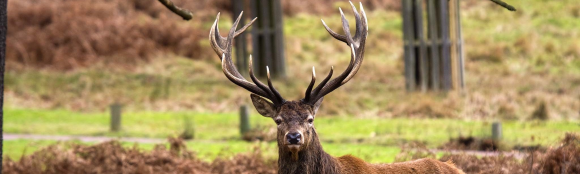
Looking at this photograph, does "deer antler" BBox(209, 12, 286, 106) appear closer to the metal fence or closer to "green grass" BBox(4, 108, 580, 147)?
"green grass" BBox(4, 108, 580, 147)

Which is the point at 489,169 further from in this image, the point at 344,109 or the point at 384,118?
the point at 344,109

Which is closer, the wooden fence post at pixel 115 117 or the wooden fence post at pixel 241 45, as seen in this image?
the wooden fence post at pixel 115 117

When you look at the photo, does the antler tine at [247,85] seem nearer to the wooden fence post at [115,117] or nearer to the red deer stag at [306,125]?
the red deer stag at [306,125]

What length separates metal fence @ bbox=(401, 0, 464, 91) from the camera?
23734 mm

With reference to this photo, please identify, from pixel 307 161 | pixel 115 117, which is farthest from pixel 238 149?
pixel 307 161

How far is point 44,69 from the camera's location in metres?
30.1

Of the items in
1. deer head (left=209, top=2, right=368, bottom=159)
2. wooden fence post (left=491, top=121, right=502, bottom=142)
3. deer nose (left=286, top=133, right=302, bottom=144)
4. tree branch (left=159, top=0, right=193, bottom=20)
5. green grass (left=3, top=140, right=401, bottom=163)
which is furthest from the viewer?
wooden fence post (left=491, top=121, right=502, bottom=142)

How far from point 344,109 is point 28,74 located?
1153 centimetres

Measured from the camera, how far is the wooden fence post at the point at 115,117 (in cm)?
2050

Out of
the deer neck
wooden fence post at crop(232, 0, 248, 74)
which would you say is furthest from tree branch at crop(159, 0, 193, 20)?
wooden fence post at crop(232, 0, 248, 74)

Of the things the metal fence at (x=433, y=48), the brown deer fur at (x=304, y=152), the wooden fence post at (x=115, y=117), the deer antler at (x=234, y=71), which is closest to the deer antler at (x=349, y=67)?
the brown deer fur at (x=304, y=152)

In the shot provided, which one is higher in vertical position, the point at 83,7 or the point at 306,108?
the point at 83,7

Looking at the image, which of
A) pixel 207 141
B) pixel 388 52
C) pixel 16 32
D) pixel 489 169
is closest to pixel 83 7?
pixel 16 32

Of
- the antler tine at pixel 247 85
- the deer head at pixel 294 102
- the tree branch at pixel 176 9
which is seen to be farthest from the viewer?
the tree branch at pixel 176 9
